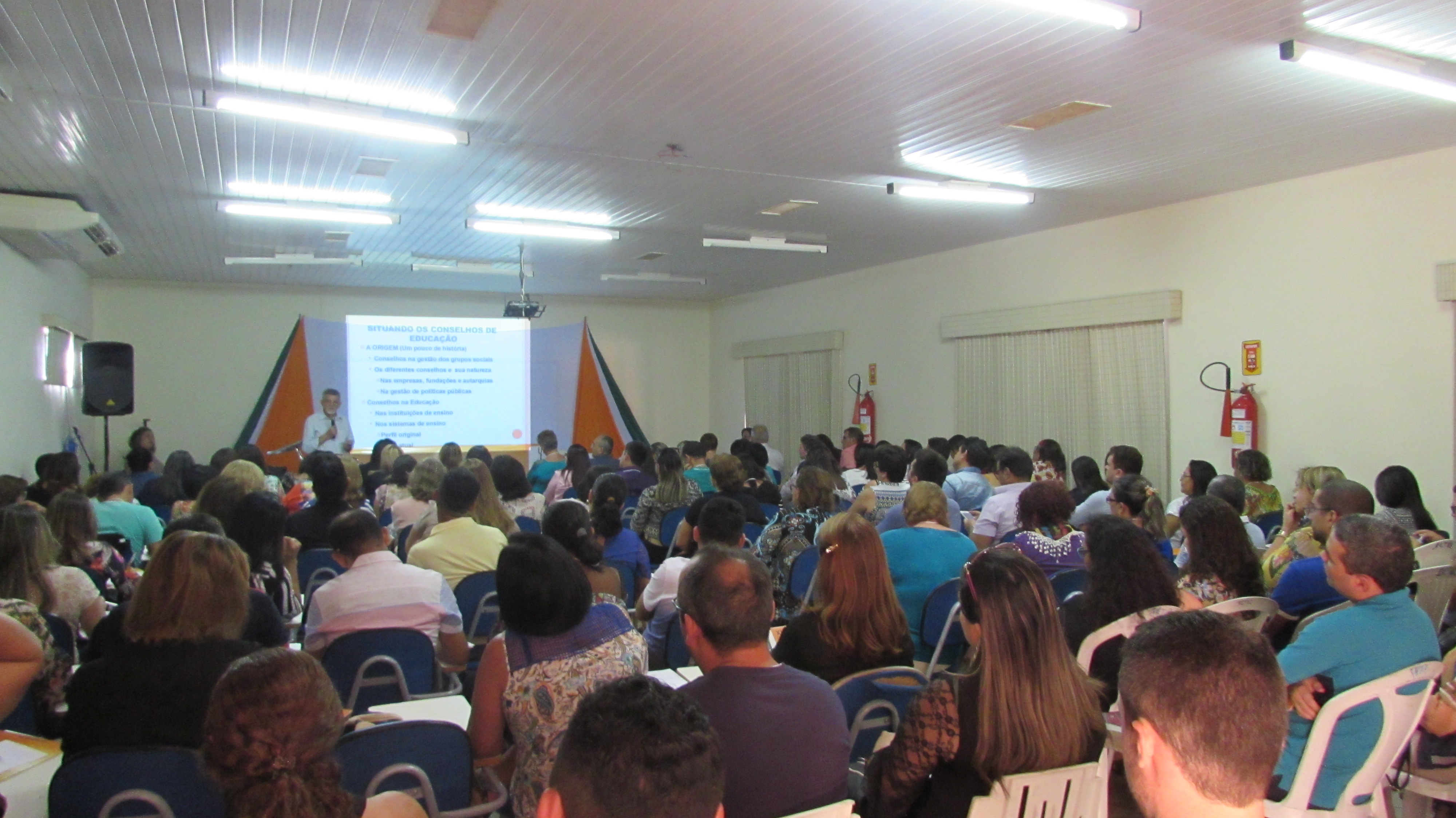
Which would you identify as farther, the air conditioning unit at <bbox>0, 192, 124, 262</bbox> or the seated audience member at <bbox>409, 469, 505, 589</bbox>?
the air conditioning unit at <bbox>0, 192, 124, 262</bbox>

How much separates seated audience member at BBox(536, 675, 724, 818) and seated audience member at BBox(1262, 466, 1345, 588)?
292 cm

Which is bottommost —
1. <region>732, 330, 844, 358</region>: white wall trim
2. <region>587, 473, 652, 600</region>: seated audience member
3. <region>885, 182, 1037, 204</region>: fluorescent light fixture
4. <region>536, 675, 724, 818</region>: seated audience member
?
<region>587, 473, 652, 600</region>: seated audience member

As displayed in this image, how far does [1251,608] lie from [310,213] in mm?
6948

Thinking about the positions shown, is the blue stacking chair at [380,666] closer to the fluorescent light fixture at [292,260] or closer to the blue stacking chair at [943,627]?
the blue stacking chair at [943,627]

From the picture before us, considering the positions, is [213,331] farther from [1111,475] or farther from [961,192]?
[1111,475]

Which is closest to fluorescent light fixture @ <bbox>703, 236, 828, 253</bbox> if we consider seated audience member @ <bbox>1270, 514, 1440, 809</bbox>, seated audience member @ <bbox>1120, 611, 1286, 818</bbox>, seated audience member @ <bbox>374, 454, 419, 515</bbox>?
seated audience member @ <bbox>374, 454, 419, 515</bbox>

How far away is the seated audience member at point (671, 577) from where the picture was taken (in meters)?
3.43

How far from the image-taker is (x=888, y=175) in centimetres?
653

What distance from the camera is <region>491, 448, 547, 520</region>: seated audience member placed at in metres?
5.61

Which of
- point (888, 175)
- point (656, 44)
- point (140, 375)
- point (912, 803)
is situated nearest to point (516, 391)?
point (140, 375)

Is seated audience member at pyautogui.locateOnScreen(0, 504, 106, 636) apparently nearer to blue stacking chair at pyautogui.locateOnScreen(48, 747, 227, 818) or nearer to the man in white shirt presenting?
blue stacking chair at pyautogui.locateOnScreen(48, 747, 227, 818)

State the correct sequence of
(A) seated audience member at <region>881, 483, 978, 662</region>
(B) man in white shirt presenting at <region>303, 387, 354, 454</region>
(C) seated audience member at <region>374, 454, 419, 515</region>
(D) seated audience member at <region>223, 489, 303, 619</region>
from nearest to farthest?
(A) seated audience member at <region>881, 483, 978, 662</region>
(D) seated audience member at <region>223, 489, 303, 619</region>
(C) seated audience member at <region>374, 454, 419, 515</region>
(B) man in white shirt presenting at <region>303, 387, 354, 454</region>

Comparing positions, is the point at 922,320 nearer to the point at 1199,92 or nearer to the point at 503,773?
the point at 1199,92

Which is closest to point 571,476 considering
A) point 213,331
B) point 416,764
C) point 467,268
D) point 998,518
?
point 998,518
